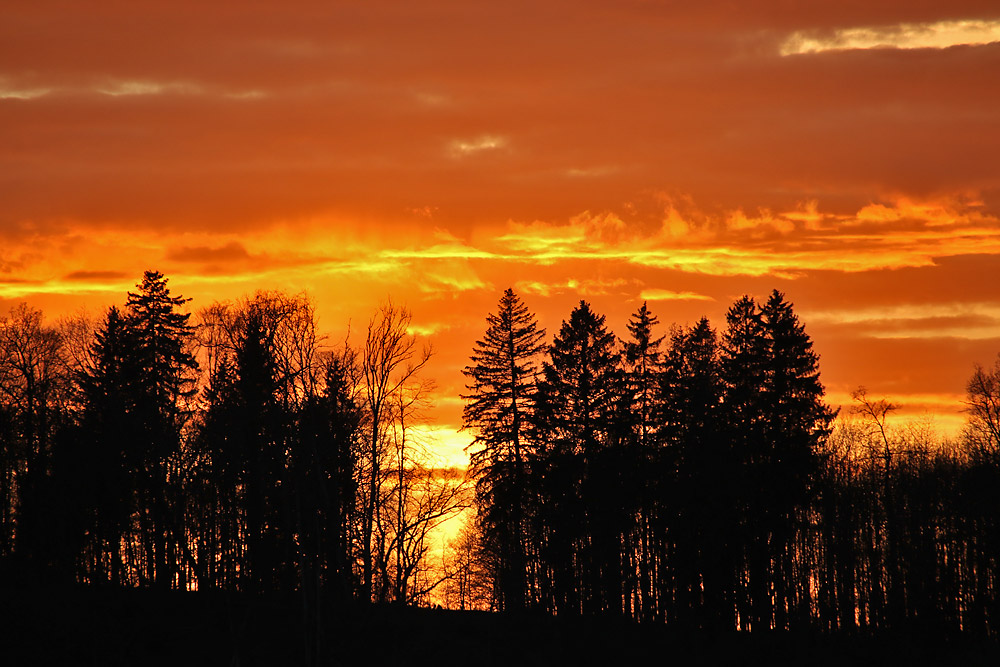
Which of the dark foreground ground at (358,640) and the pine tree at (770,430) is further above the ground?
the pine tree at (770,430)

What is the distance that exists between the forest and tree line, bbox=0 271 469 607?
0.19m

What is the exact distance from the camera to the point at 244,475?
167ft

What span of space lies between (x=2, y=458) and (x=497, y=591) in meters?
32.3

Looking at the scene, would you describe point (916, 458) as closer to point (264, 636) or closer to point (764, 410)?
point (764, 410)

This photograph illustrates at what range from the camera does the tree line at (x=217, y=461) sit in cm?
4325

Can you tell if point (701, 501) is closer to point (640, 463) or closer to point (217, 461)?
point (640, 463)

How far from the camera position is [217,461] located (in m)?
48.6

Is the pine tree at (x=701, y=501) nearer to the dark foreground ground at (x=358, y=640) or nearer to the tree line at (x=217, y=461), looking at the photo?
the dark foreground ground at (x=358, y=640)

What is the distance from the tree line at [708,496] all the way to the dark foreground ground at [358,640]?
6.17ft

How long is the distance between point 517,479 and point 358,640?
46.0 feet

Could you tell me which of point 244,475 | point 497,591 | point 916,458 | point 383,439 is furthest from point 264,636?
point 916,458

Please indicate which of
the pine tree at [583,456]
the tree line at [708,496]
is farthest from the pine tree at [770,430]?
the pine tree at [583,456]

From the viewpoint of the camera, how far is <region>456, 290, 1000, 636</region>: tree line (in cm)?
5181

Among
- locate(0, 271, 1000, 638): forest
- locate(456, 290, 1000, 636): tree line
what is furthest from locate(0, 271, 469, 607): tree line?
locate(456, 290, 1000, 636): tree line
